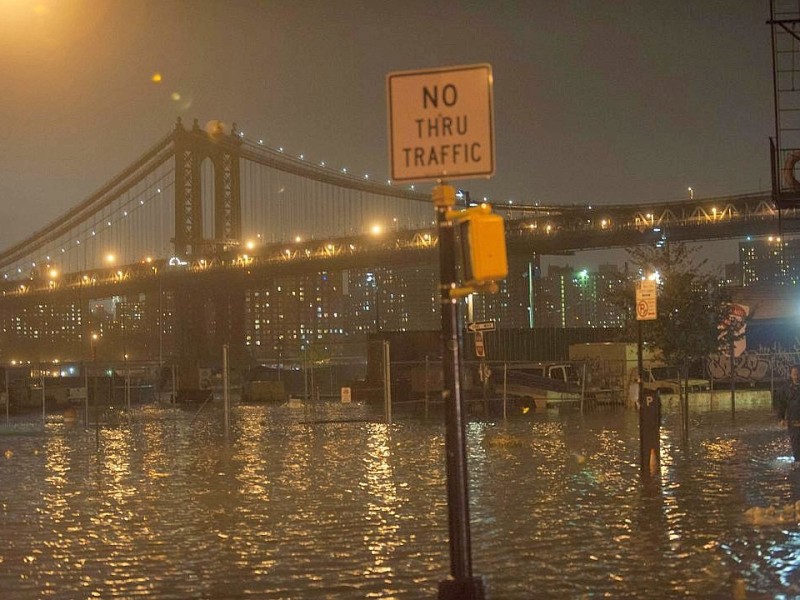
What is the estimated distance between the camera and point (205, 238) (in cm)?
8588

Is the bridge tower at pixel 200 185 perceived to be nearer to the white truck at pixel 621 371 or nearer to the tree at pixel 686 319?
the white truck at pixel 621 371

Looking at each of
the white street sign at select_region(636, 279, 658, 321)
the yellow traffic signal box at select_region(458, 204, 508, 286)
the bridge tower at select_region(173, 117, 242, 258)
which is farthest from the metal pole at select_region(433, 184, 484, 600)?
the bridge tower at select_region(173, 117, 242, 258)

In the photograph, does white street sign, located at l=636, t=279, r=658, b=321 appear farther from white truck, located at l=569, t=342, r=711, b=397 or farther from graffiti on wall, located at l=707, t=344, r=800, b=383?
graffiti on wall, located at l=707, t=344, r=800, b=383

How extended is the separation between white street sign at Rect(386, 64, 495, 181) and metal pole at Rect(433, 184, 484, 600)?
8.7 inches

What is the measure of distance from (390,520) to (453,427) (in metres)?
4.54

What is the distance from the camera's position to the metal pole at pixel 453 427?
675 centimetres

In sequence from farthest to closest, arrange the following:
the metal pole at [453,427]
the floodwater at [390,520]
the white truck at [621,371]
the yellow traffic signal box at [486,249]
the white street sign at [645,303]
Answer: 1. the white truck at [621,371]
2. the white street sign at [645,303]
3. the floodwater at [390,520]
4. the metal pole at [453,427]
5. the yellow traffic signal box at [486,249]

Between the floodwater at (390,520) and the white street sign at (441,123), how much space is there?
315 centimetres

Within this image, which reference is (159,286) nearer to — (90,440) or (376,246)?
(376,246)

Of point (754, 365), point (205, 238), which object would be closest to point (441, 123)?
point (754, 365)

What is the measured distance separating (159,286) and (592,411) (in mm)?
47294

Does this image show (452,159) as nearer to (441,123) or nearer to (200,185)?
(441,123)

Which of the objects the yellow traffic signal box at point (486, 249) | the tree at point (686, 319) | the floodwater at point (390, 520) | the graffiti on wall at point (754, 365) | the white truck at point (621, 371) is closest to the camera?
the yellow traffic signal box at point (486, 249)

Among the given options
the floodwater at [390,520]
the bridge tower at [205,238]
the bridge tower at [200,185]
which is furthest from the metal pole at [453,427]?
the bridge tower at [200,185]
